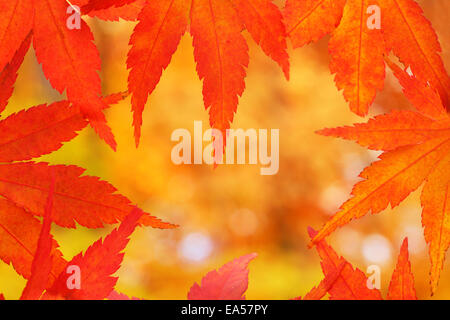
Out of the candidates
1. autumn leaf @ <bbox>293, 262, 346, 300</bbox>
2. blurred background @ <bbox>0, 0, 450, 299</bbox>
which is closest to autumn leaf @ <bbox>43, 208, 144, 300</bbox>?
autumn leaf @ <bbox>293, 262, 346, 300</bbox>

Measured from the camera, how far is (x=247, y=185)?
2.94 meters

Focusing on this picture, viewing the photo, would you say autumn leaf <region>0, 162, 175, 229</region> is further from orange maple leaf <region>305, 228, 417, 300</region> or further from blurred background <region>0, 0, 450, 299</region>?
blurred background <region>0, 0, 450, 299</region>

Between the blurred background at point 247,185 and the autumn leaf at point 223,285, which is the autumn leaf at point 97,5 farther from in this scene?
the blurred background at point 247,185

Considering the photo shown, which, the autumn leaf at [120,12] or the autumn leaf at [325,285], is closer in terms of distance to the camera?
the autumn leaf at [325,285]

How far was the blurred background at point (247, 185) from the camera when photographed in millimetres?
2811

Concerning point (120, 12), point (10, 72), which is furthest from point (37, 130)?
point (120, 12)

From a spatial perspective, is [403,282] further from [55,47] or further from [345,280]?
[55,47]

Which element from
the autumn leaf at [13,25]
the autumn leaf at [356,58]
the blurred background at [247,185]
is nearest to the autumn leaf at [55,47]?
the autumn leaf at [13,25]

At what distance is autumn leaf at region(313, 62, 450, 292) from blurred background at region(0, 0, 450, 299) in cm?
226

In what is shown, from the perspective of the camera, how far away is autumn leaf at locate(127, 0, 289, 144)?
0.46 meters

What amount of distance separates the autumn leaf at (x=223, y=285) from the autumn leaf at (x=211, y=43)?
0.13 metres

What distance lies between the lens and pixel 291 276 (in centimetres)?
280
